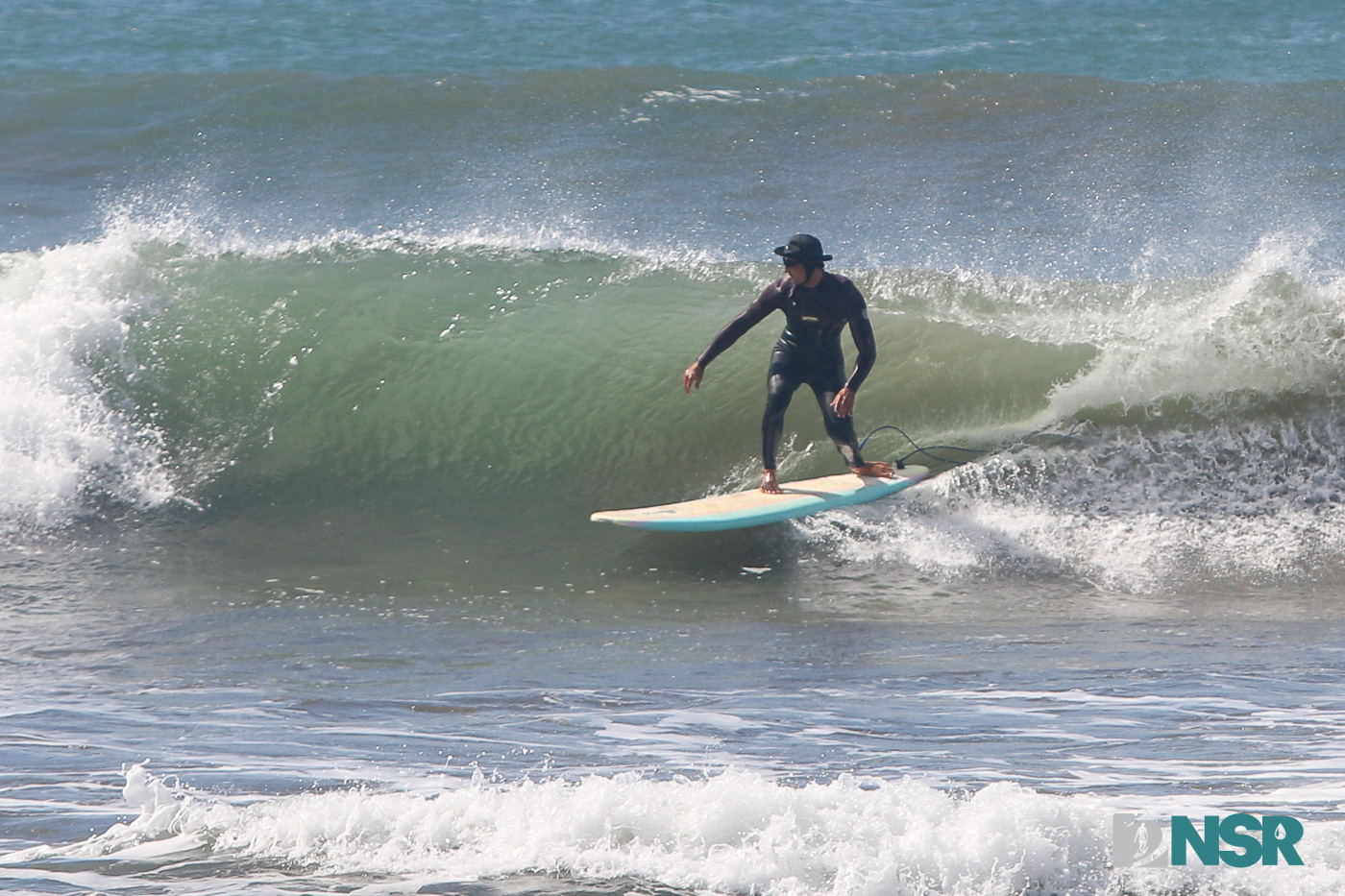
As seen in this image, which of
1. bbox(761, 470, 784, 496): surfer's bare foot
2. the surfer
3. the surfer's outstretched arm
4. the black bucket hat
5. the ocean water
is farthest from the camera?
bbox(761, 470, 784, 496): surfer's bare foot

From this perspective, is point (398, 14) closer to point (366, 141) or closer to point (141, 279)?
point (366, 141)

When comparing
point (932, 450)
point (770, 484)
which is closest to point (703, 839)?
point (770, 484)

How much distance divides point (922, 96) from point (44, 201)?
1104 cm

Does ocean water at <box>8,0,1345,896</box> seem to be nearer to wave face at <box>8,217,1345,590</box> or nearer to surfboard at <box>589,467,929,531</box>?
wave face at <box>8,217,1345,590</box>

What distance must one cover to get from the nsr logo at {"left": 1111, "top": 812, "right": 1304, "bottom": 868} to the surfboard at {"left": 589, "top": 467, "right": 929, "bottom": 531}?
383 cm

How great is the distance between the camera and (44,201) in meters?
15.0

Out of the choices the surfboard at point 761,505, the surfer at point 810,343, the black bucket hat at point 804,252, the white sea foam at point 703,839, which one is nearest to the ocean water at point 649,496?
the white sea foam at point 703,839

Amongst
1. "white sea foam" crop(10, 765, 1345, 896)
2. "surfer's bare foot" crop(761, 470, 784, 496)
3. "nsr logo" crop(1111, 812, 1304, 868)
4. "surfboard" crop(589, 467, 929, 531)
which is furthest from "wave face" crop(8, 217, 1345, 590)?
"white sea foam" crop(10, 765, 1345, 896)

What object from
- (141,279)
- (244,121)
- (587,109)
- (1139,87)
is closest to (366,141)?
(244,121)

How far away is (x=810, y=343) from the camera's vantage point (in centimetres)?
711

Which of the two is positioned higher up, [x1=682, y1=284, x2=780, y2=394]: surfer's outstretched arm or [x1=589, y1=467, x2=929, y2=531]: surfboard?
[x1=682, y1=284, x2=780, y2=394]: surfer's outstretched arm

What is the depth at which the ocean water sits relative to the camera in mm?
3512

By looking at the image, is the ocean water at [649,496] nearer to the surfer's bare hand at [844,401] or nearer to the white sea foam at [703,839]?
the white sea foam at [703,839]

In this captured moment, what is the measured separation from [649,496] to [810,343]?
163cm
